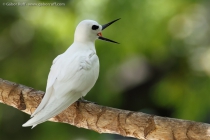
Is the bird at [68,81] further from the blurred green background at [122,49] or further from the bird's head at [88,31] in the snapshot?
the blurred green background at [122,49]

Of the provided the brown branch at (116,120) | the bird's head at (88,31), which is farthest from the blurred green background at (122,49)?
the brown branch at (116,120)

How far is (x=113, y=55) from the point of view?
131 cm

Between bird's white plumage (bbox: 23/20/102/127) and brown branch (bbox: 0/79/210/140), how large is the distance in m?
0.05

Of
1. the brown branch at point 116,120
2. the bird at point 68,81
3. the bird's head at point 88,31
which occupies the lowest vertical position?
the brown branch at point 116,120

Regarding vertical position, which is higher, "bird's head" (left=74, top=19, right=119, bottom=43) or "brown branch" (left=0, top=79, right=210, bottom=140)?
"bird's head" (left=74, top=19, right=119, bottom=43)

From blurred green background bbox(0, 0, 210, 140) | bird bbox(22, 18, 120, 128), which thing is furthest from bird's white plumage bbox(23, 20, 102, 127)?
blurred green background bbox(0, 0, 210, 140)

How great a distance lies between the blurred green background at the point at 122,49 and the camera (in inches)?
49.9

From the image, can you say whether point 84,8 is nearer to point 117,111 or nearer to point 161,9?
point 161,9

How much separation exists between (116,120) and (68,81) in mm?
125

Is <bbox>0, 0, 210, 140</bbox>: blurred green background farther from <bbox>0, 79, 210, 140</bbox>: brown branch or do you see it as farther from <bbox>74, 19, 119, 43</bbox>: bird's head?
<bbox>0, 79, 210, 140</bbox>: brown branch

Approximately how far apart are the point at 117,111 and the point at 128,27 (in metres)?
0.45

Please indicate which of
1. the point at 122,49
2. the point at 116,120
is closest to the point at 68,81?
the point at 116,120

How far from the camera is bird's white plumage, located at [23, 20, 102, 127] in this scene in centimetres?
85

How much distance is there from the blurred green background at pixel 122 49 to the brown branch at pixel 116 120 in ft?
1.13
